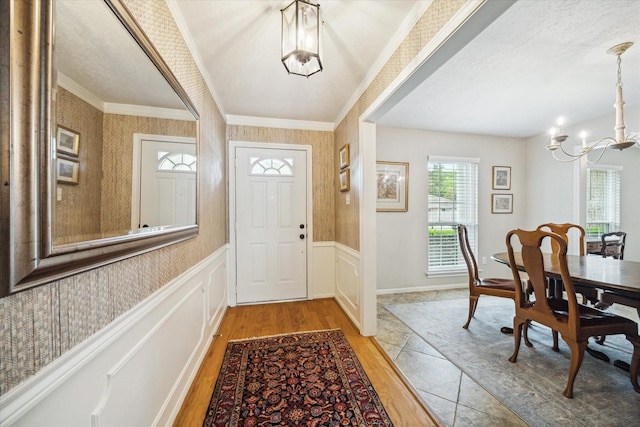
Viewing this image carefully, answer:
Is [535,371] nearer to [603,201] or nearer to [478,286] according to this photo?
[478,286]

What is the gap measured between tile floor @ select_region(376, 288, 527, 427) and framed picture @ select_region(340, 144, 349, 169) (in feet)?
6.12

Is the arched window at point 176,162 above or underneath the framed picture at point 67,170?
above

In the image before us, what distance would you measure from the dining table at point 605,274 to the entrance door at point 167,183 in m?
2.76

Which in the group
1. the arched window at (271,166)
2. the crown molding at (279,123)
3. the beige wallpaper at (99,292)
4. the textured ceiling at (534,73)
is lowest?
the beige wallpaper at (99,292)

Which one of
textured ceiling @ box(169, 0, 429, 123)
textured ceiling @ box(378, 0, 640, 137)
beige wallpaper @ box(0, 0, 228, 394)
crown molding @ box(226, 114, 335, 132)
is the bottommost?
beige wallpaper @ box(0, 0, 228, 394)

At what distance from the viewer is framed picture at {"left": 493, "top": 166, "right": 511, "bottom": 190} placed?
3902 mm

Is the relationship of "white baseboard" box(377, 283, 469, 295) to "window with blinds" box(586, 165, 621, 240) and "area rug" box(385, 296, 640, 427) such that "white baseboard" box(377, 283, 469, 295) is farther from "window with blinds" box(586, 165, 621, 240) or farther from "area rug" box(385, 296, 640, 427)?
"window with blinds" box(586, 165, 621, 240)

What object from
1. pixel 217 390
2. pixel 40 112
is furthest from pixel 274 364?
pixel 40 112

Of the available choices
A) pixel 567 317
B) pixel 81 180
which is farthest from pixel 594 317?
pixel 81 180

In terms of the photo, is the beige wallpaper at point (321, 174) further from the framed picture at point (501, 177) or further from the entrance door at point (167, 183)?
Answer: the framed picture at point (501, 177)

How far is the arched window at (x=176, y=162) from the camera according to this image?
4.11ft

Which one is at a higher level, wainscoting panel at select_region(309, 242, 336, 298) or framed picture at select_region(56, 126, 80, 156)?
framed picture at select_region(56, 126, 80, 156)

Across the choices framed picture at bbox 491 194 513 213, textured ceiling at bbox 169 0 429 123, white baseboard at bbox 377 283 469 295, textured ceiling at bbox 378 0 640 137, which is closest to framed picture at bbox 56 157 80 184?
textured ceiling at bbox 169 0 429 123

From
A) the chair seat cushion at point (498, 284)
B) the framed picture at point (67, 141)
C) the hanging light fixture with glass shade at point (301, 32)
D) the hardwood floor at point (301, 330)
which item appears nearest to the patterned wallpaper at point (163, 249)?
the framed picture at point (67, 141)
